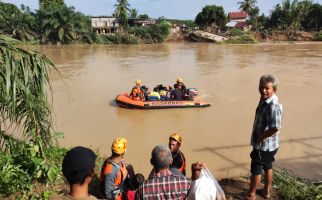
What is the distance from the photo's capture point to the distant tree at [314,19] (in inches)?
2130

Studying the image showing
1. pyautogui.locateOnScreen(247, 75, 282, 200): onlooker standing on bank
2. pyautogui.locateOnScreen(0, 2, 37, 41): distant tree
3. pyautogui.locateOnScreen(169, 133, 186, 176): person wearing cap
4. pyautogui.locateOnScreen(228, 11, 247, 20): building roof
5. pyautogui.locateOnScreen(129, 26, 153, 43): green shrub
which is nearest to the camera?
pyautogui.locateOnScreen(247, 75, 282, 200): onlooker standing on bank

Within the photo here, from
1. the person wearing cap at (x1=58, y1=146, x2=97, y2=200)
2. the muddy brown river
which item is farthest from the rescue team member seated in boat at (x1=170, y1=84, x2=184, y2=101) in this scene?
the person wearing cap at (x1=58, y1=146, x2=97, y2=200)

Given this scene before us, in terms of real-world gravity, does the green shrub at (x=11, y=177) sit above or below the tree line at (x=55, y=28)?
below

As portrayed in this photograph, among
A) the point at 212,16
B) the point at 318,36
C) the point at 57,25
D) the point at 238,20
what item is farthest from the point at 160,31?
the point at 238,20

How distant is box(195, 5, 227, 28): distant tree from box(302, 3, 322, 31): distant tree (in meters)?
13.3

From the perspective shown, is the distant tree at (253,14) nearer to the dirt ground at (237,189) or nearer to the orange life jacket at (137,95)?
the orange life jacket at (137,95)

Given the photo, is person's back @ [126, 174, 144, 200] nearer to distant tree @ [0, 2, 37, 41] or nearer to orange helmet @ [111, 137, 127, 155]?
orange helmet @ [111, 137, 127, 155]

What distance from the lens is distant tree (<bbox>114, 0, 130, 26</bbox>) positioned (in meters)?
55.6

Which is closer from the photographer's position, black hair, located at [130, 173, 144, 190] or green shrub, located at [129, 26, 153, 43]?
black hair, located at [130, 173, 144, 190]

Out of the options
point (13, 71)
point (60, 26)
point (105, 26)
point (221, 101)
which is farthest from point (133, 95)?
point (105, 26)

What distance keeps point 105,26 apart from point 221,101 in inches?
1809

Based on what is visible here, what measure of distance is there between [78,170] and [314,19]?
60783mm

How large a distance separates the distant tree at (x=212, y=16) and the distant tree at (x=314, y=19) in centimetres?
1332

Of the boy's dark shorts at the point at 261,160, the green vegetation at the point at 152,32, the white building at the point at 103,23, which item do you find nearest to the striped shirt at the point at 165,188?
the boy's dark shorts at the point at 261,160
